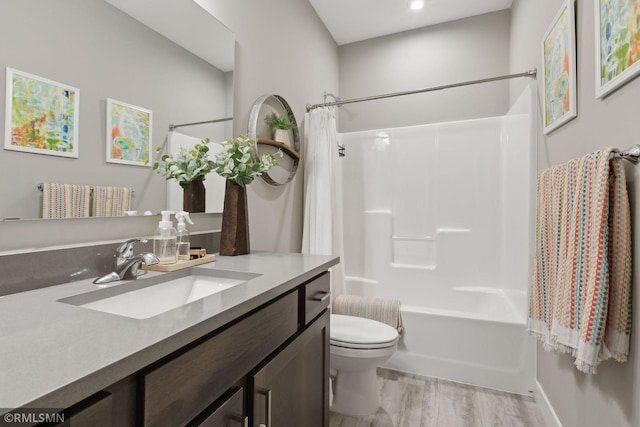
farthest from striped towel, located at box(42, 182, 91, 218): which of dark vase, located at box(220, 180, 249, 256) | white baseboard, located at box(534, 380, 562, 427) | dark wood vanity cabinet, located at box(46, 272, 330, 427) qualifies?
white baseboard, located at box(534, 380, 562, 427)

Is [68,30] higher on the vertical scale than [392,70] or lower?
lower

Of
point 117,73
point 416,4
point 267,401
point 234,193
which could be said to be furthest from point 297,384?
point 416,4

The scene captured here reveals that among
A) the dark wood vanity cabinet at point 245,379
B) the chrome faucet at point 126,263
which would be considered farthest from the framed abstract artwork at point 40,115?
the dark wood vanity cabinet at point 245,379

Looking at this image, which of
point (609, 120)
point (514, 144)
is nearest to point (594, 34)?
point (609, 120)

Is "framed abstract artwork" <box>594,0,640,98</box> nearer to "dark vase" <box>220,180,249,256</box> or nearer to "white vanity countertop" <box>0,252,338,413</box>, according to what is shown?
"white vanity countertop" <box>0,252,338,413</box>

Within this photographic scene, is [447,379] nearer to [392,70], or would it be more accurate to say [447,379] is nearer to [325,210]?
[325,210]

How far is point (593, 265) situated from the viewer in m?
0.98

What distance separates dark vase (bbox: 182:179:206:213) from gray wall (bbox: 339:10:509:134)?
2.04 metres

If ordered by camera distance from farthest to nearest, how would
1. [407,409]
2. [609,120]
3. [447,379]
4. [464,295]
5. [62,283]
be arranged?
[464,295] → [447,379] → [407,409] → [609,120] → [62,283]

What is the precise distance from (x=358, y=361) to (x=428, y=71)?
8.12ft

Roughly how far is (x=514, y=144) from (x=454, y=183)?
1.65 ft

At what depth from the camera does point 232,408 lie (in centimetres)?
69

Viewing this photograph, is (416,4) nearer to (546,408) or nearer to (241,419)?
(546,408)

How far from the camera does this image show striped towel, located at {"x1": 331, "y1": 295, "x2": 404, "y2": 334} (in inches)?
83.4
